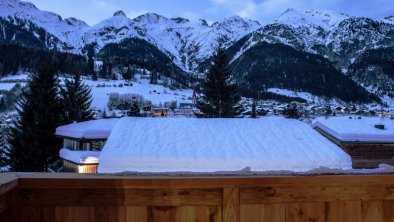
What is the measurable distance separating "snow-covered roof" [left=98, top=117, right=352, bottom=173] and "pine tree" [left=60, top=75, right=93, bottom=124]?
2704 centimetres

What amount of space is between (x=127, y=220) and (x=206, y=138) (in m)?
1.22

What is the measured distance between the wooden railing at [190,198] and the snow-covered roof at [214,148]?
51 cm

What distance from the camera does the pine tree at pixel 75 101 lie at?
3031cm

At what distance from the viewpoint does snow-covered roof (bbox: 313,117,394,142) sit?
18.8 metres

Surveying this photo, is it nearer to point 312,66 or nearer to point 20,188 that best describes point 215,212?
point 20,188

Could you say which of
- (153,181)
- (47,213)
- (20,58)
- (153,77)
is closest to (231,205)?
(153,181)

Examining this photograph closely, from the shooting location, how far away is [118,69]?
466 feet

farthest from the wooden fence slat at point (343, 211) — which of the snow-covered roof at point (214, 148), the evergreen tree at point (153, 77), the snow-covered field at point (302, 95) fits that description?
the snow-covered field at point (302, 95)

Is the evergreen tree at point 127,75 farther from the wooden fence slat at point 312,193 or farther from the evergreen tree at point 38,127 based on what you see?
the wooden fence slat at point 312,193

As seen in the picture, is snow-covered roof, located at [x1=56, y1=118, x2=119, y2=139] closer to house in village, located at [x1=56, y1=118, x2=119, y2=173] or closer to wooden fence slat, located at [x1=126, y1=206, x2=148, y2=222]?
house in village, located at [x1=56, y1=118, x2=119, y2=173]

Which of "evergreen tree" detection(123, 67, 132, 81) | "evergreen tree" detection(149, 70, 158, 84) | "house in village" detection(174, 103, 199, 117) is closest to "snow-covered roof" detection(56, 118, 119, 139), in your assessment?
"house in village" detection(174, 103, 199, 117)

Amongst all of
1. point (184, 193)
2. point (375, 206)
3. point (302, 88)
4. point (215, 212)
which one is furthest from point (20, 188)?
point (302, 88)

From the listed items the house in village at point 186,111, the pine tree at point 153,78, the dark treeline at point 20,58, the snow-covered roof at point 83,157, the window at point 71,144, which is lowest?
the snow-covered roof at point 83,157

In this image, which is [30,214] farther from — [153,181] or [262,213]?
[262,213]
